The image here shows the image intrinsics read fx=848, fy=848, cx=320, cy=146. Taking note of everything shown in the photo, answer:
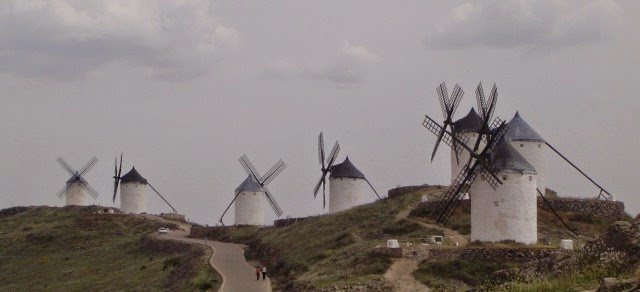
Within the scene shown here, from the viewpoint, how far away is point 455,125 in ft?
161

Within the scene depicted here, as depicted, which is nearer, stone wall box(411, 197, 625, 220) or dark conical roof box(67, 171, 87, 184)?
stone wall box(411, 197, 625, 220)

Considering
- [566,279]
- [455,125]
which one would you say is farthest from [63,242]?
[566,279]

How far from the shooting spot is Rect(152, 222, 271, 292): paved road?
1449 inches

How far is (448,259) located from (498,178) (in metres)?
4.24

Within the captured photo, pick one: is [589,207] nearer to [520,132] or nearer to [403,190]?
[520,132]

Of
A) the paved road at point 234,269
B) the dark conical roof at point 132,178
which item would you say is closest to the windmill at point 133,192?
the dark conical roof at point 132,178

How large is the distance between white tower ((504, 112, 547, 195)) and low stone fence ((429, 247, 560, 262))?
38.6 ft

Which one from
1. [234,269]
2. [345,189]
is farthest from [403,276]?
[345,189]

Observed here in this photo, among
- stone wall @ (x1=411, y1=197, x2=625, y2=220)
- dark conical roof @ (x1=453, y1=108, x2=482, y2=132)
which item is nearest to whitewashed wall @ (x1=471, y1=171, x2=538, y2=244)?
stone wall @ (x1=411, y1=197, x2=625, y2=220)

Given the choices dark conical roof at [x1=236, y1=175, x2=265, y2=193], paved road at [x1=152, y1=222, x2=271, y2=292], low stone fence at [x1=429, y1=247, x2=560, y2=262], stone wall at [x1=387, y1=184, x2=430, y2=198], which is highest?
dark conical roof at [x1=236, y1=175, x2=265, y2=193]

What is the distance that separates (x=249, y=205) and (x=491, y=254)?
34.5 meters

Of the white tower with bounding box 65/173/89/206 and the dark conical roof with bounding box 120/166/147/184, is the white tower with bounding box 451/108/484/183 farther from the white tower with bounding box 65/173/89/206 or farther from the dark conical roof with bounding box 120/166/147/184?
the white tower with bounding box 65/173/89/206

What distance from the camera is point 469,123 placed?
49.3 meters

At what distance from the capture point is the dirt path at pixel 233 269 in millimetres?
36844
